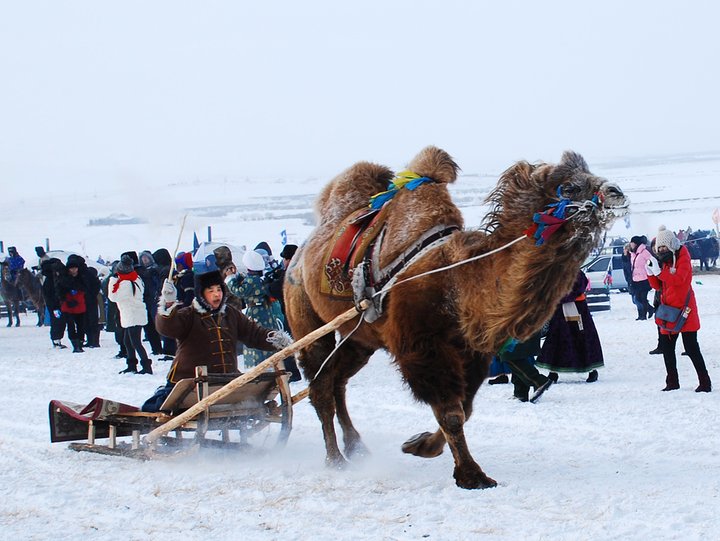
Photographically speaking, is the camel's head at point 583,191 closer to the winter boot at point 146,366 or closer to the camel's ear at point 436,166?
the camel's ear at point 436,166

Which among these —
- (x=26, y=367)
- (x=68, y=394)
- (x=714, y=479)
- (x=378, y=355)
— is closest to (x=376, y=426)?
(x=714, y=479)

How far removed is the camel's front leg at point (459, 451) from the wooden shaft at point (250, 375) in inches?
35.5

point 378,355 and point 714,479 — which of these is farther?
point 378,355

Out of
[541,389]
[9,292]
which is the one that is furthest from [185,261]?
[9,292]

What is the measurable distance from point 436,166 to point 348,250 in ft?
2.84

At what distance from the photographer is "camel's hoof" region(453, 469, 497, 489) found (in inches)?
247

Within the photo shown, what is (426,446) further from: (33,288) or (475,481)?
(33,288)

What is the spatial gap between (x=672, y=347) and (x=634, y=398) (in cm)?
77

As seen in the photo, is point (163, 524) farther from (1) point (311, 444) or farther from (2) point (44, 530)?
(1) point (311, 444)

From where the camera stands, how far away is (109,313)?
59.9 ft

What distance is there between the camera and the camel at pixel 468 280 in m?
6.07

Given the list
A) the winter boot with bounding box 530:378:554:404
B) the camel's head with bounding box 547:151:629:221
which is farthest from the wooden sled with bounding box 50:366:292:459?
the winter boot with bounding box 530:378:554:404

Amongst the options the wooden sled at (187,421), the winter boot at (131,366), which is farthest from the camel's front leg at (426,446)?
the winter boot at (131,366)

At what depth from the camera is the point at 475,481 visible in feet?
20.6
